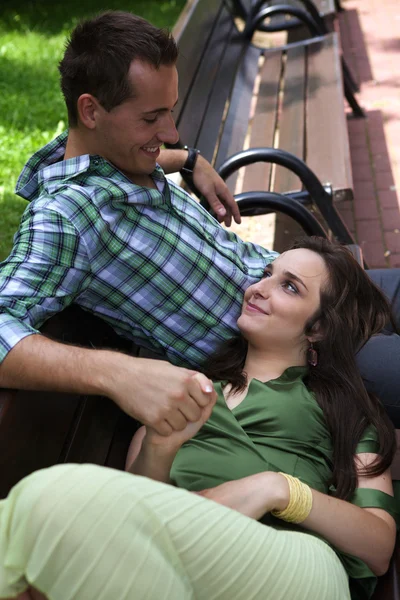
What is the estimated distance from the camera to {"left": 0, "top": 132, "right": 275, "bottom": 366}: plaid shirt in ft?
A: 6.82

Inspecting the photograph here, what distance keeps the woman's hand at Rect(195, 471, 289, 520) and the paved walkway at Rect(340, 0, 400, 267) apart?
126 inches

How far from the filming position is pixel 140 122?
236cm

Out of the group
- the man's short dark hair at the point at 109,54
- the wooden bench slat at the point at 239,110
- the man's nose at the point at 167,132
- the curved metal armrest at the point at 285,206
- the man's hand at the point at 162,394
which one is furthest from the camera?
the wooden bench slat at the point at 239,110

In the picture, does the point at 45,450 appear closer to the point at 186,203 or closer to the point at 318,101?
the point at 186,203

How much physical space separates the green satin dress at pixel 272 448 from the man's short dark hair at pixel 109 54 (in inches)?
35.3

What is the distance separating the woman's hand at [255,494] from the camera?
184 centimetres

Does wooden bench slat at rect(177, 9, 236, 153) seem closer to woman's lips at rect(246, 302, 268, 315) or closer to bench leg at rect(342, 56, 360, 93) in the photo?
bench leg at rect(342, 56, 360, 93)

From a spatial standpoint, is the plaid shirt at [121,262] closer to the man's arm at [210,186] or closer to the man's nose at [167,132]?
the man's nose at [167,132]

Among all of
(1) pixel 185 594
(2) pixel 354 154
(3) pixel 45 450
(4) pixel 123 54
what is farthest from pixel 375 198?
(1) pixel 185 594

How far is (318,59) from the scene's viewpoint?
19.0ft

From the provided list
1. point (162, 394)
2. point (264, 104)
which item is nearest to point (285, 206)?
point (162, 394)

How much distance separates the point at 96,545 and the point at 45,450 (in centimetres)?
65

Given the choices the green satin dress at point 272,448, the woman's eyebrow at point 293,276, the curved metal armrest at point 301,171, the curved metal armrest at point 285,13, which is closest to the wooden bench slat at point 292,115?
the curved metal armrest at point 285,13

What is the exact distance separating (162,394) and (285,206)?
189 centimetres
